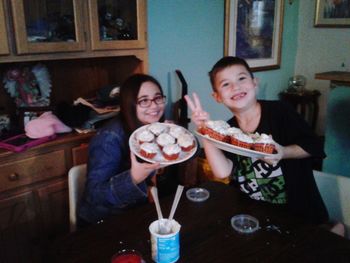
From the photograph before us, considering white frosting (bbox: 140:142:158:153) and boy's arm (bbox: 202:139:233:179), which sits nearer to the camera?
white frosting (bbox: 140:142:158:153)

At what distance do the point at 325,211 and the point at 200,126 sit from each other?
0.57 metres

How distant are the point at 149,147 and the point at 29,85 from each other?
1094mm

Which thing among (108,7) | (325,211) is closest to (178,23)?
(108,7)

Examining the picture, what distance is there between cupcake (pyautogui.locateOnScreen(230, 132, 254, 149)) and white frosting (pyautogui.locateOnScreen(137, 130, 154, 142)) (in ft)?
0.97

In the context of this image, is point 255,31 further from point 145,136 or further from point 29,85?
point 145,136

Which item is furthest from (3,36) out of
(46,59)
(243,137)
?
(243,137)

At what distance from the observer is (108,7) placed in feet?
5.98

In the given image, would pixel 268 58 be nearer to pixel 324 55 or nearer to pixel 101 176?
pixel 324 55

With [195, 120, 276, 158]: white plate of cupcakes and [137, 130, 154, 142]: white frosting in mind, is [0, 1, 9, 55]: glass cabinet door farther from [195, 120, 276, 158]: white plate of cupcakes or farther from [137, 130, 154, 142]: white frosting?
[195, 120, 276, 158]: white plate of cupcakes

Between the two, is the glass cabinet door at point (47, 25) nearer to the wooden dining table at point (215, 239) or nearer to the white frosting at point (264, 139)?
the wooden dining table at point (215, 239)

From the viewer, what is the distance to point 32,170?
5.46 ft

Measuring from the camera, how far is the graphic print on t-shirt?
1.30 meters

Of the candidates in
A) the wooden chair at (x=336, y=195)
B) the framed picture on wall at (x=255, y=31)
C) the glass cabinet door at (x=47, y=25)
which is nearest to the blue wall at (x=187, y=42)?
the framed picture on wall at (x=255, y=31)

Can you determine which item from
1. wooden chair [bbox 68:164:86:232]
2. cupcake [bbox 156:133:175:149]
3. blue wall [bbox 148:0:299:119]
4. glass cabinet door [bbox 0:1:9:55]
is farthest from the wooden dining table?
blue wall [bbox 148:0:299:119]
